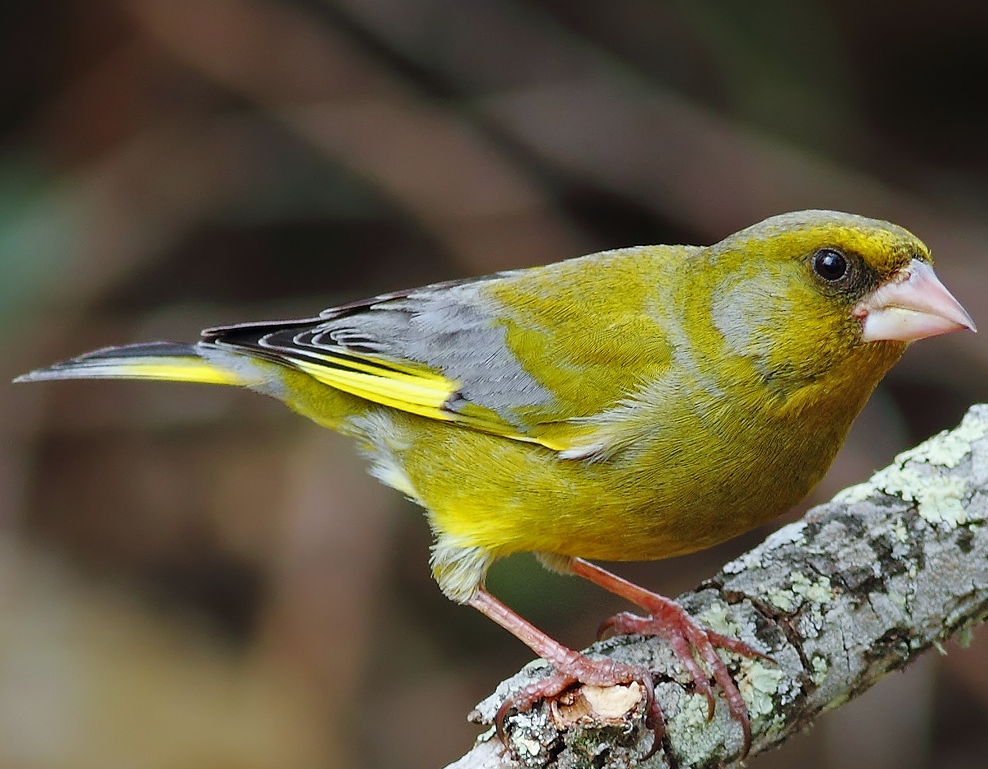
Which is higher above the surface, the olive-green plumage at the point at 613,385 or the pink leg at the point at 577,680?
the olive-green plumage at the point at 613,385

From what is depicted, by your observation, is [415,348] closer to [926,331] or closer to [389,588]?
[926,331]

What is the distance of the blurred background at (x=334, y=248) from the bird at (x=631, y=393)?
7.30 ft

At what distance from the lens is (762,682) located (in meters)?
3.45

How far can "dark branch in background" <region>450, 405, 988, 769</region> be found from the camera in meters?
3.15

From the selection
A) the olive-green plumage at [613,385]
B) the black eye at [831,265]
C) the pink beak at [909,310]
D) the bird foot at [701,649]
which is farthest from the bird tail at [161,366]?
the pink beak at [909,310]

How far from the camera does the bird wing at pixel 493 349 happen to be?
12.8ft

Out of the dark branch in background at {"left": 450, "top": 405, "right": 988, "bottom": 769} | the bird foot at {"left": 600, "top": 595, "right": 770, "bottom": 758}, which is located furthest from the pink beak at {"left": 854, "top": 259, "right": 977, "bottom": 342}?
the bird foot at {"left": 600, "top": 595, "right": 770, "bottom": 758}

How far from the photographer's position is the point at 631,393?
3.79 meters

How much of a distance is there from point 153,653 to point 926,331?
4.50m

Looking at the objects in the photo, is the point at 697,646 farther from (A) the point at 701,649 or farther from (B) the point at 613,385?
(B) the point at 613,385

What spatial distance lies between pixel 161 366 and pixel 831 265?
8.27ft

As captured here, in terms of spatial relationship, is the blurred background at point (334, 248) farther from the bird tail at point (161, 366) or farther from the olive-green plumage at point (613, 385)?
the olive-green plumage at point (613, 385)

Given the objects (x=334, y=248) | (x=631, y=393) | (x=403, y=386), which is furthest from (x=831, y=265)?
(x=334, y=248)

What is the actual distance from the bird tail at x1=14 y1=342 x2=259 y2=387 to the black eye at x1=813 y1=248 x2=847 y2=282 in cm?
219
